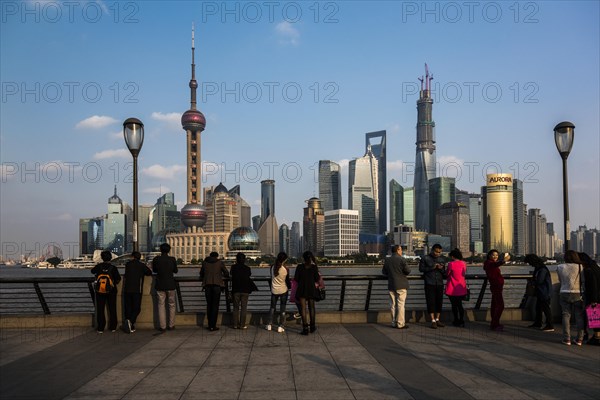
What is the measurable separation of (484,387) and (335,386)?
6.75 feet

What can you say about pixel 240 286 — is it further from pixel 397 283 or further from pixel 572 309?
pixel 572 309

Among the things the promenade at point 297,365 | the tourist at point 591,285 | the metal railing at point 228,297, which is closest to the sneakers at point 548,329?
the promenade at point 297,365

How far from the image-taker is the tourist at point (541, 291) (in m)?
12.8

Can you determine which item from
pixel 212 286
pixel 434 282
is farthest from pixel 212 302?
pixel 434 282

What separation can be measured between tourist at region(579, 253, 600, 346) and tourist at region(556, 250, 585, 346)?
0.30ft

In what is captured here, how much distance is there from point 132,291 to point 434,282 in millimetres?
7137

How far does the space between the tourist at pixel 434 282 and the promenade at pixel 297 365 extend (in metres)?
0.56

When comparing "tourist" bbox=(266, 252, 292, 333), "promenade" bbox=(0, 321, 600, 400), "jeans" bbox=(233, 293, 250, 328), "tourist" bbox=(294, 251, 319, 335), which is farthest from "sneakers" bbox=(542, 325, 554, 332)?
"jeans" bbox=(233, 293, 250, 328)

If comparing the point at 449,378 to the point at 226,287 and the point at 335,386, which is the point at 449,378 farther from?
the point at 226,287

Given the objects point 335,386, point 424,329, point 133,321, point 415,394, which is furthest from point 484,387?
point 133,321

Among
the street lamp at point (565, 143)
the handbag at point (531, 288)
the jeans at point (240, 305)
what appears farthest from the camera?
the street lamp at point (565, 143)

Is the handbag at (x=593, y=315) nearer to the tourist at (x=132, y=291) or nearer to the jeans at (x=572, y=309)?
the jeans at (x=572, y=309)

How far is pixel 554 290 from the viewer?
1352 cm

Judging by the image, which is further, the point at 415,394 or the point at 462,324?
the point at 462,324
